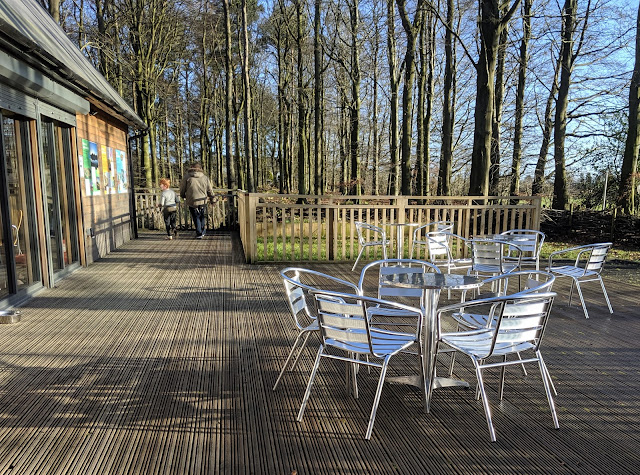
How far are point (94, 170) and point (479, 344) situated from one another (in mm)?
8748

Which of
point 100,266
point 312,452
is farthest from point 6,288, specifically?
point 312,452

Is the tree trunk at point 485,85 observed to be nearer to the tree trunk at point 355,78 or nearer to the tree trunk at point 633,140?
the tree trunk at point 633,140

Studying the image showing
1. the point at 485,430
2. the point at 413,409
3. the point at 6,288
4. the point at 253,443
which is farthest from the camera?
the point at 6,288

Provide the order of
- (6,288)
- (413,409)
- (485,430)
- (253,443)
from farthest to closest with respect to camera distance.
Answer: (6,288), (413,409), (485,430), (253,443)

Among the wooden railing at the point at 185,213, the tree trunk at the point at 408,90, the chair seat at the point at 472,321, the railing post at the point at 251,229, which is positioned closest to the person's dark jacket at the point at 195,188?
the wooden railing at the point at 185,213

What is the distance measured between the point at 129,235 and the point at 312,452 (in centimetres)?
1129

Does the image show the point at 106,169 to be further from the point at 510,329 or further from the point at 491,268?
the point at 510,329

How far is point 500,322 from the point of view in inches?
106

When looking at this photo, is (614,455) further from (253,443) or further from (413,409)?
(253,443)

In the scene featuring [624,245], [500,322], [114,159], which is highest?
[114,159]

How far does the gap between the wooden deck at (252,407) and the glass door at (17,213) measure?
0.67 meters

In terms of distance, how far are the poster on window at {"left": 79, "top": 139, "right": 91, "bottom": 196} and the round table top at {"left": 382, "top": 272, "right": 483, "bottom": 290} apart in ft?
23.3

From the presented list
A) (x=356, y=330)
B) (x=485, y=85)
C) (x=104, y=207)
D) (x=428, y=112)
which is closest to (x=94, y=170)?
(x=104, y=207)

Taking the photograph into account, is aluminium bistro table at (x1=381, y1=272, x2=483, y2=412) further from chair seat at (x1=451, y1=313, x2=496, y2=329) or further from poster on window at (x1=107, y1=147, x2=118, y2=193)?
poster on window at (x1=107, y1=147, x2=118, y2=193)
